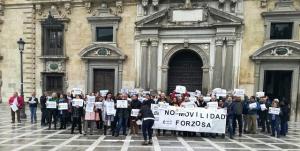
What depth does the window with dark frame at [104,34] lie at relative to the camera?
67.2ft

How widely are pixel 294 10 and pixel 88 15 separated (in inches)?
533

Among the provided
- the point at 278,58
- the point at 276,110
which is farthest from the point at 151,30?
the point at 276,110

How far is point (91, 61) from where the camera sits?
20.7 meters

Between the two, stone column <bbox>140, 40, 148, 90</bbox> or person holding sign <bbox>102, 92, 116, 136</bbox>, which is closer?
person holding sign <bbox>102, 92, 116, 136</bbox>

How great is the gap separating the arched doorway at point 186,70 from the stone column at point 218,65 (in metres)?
1.28

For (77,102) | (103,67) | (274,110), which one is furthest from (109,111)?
(103,67)

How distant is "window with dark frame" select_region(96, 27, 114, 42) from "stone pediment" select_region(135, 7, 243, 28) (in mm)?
2221

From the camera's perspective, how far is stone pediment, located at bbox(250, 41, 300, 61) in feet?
56.3

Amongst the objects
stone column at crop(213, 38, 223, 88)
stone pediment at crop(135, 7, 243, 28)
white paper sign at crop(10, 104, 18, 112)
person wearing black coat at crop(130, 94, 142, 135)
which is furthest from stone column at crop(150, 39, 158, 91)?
white paper sign at crop(10, 104, 18, 112)

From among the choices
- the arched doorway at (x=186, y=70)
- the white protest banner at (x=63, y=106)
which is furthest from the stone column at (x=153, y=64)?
the white protest banner at (x=63, y=106)

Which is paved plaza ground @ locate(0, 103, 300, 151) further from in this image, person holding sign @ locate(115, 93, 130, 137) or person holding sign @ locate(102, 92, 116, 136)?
person holding sign @ locate(102, 92, 116, 136)

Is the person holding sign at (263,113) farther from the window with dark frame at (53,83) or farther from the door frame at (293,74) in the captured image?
the window with dark frame at (53,83)

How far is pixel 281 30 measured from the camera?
17750mm

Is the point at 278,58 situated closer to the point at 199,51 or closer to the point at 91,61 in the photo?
the point at 199,51
